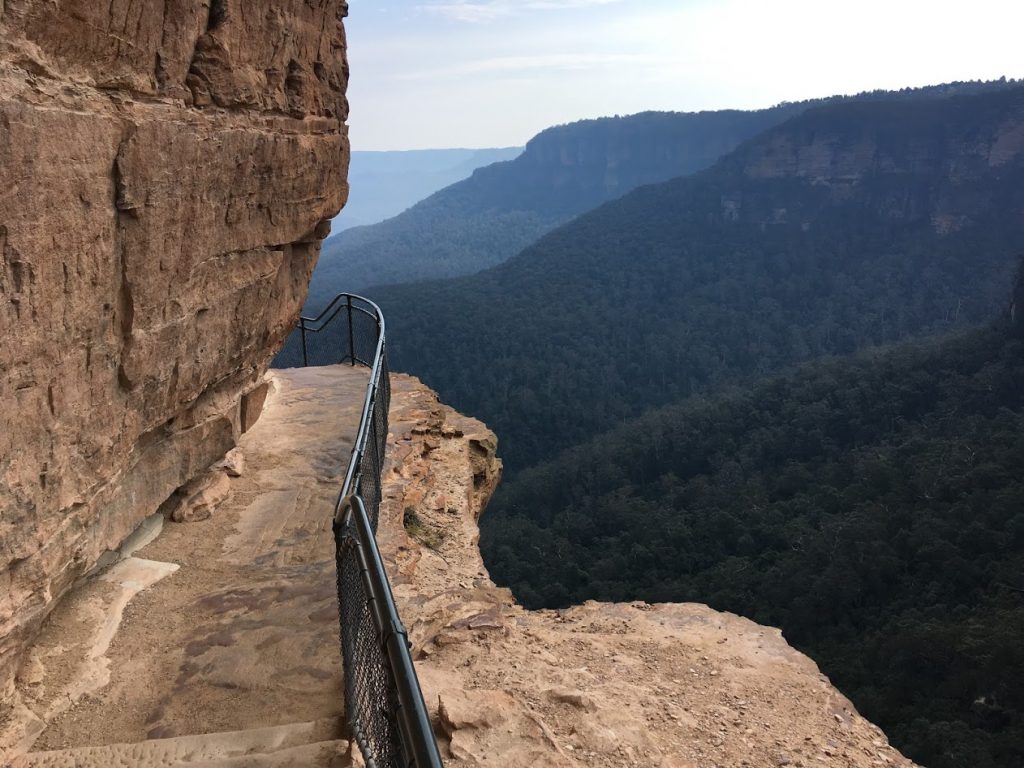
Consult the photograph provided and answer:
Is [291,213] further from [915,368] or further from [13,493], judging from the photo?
[915,368]

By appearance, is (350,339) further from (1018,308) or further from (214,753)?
(1018,308)

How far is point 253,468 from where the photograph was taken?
22.4 feet

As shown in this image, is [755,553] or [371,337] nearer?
[371,337]

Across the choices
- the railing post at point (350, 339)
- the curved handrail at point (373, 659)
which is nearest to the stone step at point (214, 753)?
the curved handrail at point (373, 659)

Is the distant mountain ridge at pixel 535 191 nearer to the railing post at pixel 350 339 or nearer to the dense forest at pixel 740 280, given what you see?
the dense forest at pixel 740 280

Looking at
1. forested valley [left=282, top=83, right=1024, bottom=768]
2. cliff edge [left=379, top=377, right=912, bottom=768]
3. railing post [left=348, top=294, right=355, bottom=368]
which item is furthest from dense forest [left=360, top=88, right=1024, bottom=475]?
cliff edge [left=379, top=377, right=912, bottom=768]

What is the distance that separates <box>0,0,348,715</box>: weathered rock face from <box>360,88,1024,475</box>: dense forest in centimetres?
4932

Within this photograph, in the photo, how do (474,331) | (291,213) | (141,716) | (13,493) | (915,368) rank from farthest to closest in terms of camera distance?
1. (474,331)
2. (915,368)
3. (291,213)
4. (141,716)
5. (13,493)

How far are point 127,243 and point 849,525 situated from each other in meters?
33.0

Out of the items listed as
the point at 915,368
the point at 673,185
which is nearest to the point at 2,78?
the point at 915,368

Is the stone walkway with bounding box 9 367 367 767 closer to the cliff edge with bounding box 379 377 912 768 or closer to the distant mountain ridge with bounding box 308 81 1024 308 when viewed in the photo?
the cliff edge with bounding box 379 377 912 768

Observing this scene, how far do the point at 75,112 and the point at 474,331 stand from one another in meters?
64.8

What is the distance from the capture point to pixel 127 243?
4.31m

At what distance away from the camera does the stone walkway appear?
3.57m
